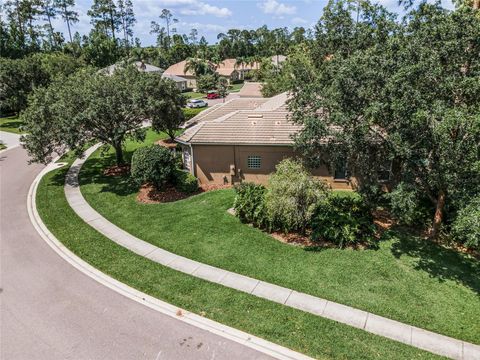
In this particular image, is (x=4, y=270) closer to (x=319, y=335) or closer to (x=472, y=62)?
(x=319, y=335)

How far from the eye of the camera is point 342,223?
1505 centimetres

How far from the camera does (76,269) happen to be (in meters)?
13.4

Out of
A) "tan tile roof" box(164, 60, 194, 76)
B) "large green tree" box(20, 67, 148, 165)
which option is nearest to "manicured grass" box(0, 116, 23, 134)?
"large green tree" box(20, 67, 148, 165)

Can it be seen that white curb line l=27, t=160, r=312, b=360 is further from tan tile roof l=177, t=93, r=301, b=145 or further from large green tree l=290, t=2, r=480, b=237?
tan tile roof l=177, t=93, r=301, b=145

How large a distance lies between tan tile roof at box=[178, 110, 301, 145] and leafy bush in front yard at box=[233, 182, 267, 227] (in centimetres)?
410

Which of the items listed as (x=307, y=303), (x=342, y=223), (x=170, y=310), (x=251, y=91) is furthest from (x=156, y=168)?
(x=251, y=91)

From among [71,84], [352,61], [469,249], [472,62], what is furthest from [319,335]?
[71,84]

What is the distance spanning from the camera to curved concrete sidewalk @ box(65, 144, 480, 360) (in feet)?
31.1

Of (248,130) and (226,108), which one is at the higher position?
(226,108)

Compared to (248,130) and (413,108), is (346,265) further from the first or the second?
(248,130)

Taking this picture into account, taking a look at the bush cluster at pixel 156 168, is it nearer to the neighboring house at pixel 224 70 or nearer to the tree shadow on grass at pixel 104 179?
the tree shadow on grass at pixel 104 179

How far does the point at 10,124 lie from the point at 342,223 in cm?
4948

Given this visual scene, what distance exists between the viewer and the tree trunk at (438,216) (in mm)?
14450

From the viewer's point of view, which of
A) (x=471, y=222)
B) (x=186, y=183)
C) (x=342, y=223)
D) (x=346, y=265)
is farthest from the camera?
(x=186, y=183)
